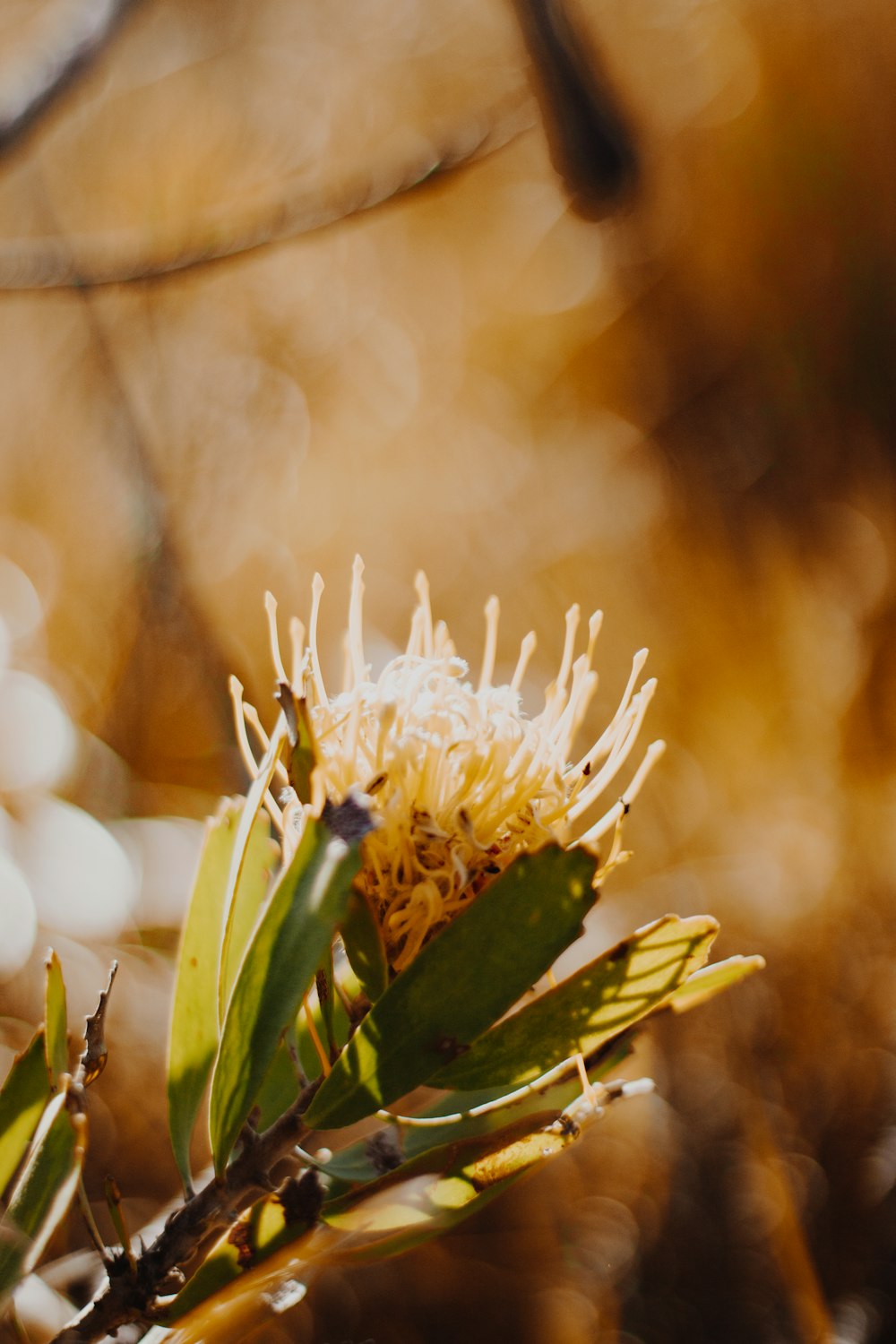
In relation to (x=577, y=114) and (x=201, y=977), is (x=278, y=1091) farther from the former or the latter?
(x=577, y=114)

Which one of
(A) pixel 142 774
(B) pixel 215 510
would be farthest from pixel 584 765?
(B) pixel 215 510

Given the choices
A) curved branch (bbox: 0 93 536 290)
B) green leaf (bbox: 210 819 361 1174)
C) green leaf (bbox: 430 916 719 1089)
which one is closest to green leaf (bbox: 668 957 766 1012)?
green leaf (bbox: 430 916 719 1089)

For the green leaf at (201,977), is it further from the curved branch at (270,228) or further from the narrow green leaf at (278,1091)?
the curved branch at (270,228)

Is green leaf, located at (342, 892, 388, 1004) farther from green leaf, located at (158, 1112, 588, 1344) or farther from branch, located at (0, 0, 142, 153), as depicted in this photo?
branch, located at (0, 0, 142, 153)

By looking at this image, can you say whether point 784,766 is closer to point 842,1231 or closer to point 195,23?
point 842,1231

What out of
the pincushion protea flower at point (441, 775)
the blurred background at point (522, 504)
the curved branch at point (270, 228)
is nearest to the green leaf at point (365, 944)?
the pincushion protea flower at point (441, 775)

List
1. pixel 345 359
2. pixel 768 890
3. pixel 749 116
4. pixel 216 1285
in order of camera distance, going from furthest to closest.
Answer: pixel 345 359 < pixel 749 116 < pixel 768 890 < pixel 216 1285
